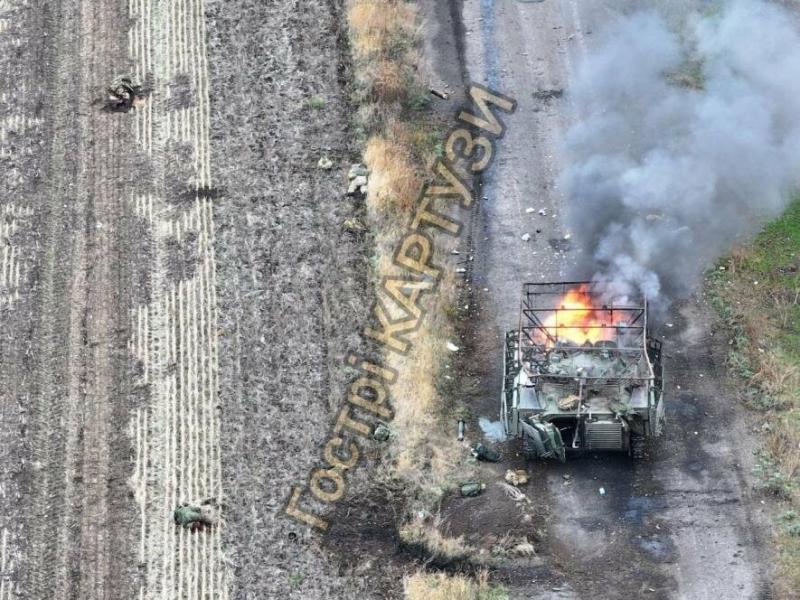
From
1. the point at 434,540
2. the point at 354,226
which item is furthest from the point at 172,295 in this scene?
the point at 434,540

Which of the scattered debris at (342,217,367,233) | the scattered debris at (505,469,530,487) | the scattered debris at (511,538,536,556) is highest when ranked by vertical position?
the scattered debris at (342,217,367,233)

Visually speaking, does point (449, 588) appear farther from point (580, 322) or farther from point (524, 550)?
point (580, 322)

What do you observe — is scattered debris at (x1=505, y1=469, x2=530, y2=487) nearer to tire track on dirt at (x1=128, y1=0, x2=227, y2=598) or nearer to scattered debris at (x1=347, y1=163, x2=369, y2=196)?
tire track on dirt at (x1=128, y1=0, x2=227, y2=598)

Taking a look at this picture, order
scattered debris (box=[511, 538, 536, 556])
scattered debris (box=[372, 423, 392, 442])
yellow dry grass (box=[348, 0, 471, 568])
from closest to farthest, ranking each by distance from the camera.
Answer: scattered debris (box=[511, 538, 536, 556]), yellow dry grass (box=[348, 0, 471, 568]), scattered debris (box=[372, 423, 392, 442])

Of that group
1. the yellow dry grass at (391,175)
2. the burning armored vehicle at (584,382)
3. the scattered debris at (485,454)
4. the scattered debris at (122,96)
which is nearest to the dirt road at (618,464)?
the burning armored vehicle at (584,382)

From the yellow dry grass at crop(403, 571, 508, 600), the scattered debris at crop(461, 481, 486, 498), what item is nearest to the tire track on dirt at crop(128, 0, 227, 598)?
the yellow dry grass at crop(403, 571, 508, 600)

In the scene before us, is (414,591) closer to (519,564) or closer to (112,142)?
(519,564)

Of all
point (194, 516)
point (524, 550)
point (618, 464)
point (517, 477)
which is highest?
point (618, 464)
